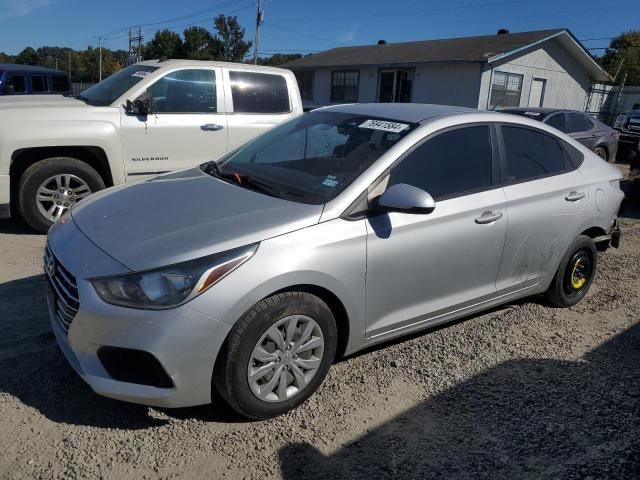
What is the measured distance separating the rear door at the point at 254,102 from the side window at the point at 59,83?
839 centimetres

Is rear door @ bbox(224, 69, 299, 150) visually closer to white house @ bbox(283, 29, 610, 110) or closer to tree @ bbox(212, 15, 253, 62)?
white house @ bbox(283, 29, 610, 110)

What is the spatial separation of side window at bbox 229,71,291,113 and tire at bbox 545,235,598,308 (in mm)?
4129

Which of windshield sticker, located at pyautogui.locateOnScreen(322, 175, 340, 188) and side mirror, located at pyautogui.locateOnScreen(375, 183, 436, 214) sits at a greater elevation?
windshield sticker, located at pyautogui.locateOnScreen(322, 175, 340, 188)

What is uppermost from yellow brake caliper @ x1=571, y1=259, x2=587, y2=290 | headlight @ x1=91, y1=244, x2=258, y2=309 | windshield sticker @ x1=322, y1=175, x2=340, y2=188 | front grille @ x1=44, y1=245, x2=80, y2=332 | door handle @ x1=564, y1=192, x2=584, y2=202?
windshield sticker @ x1=322, y1=175, x2=340, y2=188

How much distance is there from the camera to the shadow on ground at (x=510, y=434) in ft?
8.45

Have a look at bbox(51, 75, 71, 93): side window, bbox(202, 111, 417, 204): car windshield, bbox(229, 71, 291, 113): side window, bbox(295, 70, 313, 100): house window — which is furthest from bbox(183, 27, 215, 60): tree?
bbox(202, 111, 417, 204): car windshield

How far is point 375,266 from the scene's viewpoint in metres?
2.99

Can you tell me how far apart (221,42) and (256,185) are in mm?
57837

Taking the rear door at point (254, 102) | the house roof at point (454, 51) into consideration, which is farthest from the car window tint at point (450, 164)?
the house roof at point (454, 51)

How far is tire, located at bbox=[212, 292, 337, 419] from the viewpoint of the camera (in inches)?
102

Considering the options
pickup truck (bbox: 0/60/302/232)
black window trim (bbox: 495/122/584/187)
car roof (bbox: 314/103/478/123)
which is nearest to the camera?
car roof (bbox: 314/103/478/123)

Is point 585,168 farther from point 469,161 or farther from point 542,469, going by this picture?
point 542,469

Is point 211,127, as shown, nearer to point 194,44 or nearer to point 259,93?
point 259,93

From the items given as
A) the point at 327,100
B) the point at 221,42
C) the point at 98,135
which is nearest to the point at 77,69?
the point at 221,42
